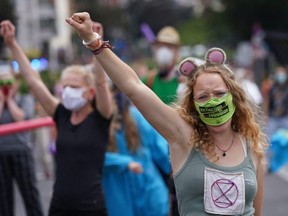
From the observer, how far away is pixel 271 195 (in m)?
9.32

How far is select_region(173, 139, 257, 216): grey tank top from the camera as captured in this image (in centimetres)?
303

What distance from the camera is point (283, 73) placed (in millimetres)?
14219

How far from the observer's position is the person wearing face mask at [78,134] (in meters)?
4.56

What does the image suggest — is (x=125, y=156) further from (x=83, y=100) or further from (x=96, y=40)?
(x=96, y=40)

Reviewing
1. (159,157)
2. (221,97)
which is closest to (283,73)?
(159,157)

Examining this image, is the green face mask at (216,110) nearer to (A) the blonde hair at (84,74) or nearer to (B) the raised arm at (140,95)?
(B) the raised arm at (140,95)

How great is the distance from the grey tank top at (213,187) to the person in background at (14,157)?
10.2ft

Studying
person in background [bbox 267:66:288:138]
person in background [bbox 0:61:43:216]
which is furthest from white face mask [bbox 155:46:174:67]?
person in background [bbox 267:66:288:138]

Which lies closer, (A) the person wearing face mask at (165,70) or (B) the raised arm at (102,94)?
(B) the raised arm at (102,94)

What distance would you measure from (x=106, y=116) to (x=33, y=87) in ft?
1.72

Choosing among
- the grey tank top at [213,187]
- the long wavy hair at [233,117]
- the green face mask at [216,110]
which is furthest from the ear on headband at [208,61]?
the grey tank top at [213,187]

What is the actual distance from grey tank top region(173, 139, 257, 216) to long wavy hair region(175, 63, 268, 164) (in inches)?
2.9

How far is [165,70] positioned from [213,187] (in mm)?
3402

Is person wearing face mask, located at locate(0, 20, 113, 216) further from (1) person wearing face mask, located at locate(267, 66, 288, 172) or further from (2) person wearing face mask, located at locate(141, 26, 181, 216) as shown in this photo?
(1) person wearing face mask, located at locate(267, 66, 288, 172)
